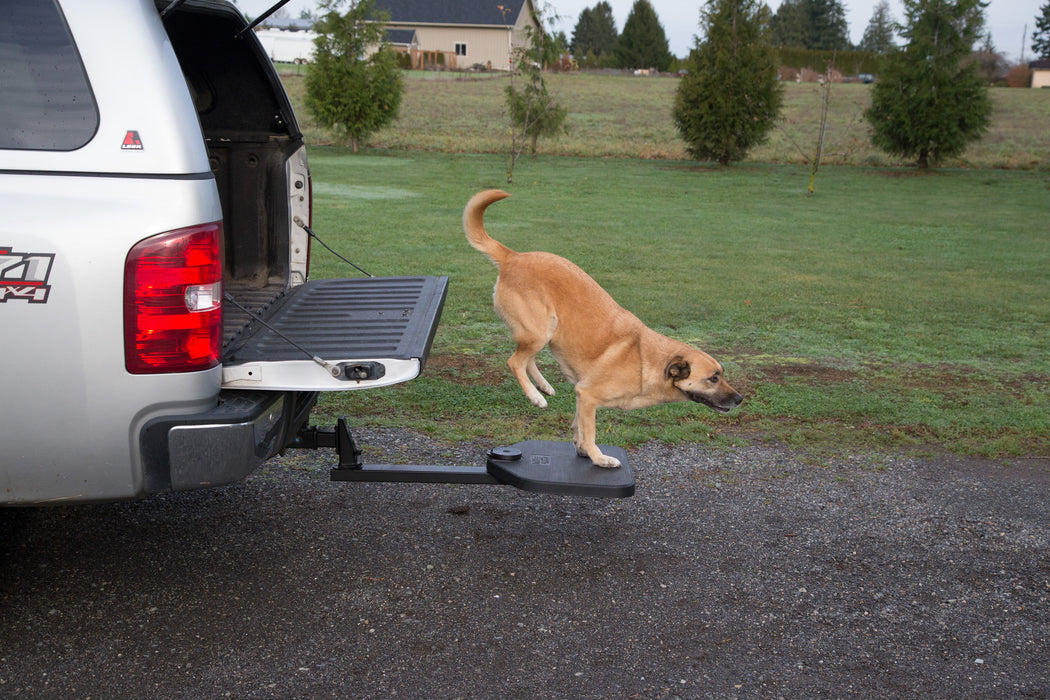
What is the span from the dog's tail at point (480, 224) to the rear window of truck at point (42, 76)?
6.90 ft

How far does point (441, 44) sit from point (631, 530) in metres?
76.6

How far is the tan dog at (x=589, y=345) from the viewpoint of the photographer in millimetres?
4156

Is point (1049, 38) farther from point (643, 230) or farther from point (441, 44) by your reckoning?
point (643, 230)

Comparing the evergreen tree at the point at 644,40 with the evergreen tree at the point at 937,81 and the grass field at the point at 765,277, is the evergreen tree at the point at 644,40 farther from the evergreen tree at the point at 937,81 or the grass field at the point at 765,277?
the evergreen tree at the point at 937,81

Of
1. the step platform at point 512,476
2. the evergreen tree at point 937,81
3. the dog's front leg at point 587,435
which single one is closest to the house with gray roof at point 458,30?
the evergreen tree at point 937,81

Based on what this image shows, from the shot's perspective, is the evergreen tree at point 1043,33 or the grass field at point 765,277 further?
the evergreen tree at point 1043,33

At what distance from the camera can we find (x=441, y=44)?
75.7 meters

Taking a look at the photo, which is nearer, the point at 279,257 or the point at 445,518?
the point at 445,518

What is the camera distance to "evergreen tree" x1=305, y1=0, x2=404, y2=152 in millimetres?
28312

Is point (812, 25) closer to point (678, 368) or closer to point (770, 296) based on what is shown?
point (770, 296)

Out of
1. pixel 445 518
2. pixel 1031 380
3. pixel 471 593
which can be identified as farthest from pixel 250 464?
pixel 1031 380

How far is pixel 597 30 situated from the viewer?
96812 millimetres

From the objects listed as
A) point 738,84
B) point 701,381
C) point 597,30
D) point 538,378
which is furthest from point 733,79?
point 597,30

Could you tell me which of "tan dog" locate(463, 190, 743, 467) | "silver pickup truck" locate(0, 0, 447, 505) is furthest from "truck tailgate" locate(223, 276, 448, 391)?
"tan dog" locate(463, 190, 743, 467)
